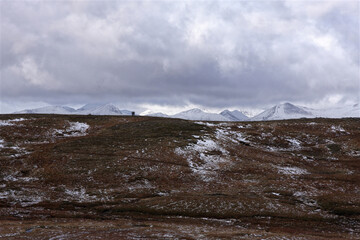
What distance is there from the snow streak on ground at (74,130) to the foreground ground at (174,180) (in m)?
0.23

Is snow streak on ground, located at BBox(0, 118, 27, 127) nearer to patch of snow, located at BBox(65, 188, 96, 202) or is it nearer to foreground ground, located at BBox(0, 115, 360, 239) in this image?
foreground ground, located at BBox(0, 115, 360, 239)

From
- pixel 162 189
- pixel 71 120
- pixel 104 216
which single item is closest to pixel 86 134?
pixel 71 120

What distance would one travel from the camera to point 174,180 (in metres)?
47.8

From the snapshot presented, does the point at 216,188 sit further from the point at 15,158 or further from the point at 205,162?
the point at 15,158

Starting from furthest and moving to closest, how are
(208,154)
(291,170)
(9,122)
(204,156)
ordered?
(9,122), (208,154), (204,156), (291,170)

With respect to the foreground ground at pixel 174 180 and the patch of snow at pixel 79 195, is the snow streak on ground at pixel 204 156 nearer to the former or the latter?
the foreground ground at pixel 174 180

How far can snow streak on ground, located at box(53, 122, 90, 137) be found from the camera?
70931 millimetres

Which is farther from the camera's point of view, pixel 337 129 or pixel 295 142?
pixel 337 129

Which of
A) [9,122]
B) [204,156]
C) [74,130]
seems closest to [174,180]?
[204,156]

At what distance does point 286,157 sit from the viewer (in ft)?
209

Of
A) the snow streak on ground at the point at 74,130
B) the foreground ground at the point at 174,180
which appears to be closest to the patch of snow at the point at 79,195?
the foreground ground at the point at 174,180

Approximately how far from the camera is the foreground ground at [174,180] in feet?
104

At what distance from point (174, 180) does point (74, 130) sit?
36.1 metres

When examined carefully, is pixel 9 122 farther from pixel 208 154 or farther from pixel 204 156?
pixel 208 154
